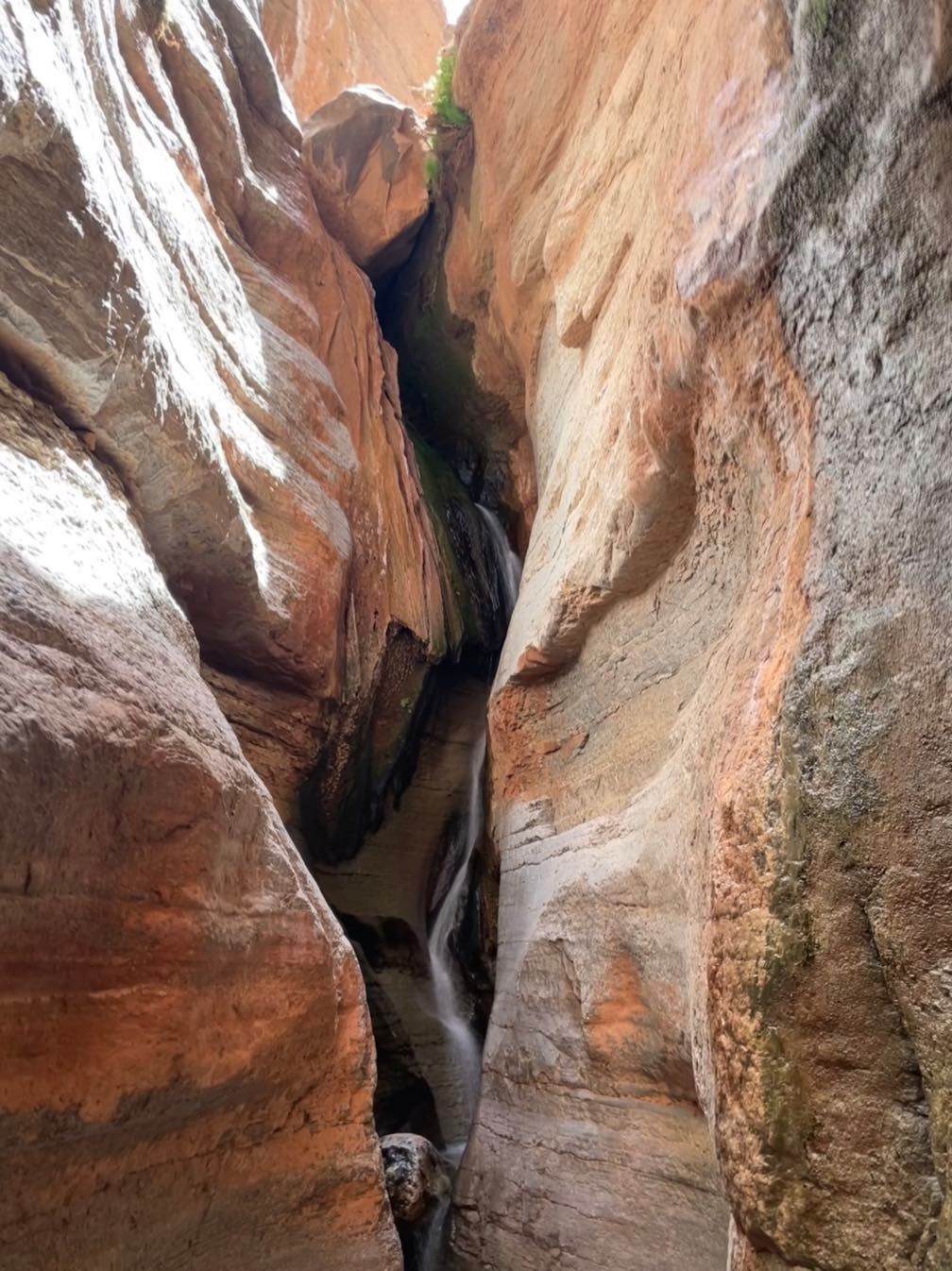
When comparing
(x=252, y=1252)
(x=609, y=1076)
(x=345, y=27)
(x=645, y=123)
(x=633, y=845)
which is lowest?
(x=252, y=1252)

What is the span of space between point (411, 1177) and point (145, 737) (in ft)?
10.8

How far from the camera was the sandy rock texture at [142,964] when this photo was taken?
7.57 feet

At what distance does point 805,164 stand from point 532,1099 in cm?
476

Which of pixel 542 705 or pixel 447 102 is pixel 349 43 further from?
pixel 542 705

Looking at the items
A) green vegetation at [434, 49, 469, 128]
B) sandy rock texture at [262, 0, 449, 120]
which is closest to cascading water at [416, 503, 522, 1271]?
green vegetation at [434, 49, 469, 128]

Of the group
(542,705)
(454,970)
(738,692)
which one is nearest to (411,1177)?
(454,970)

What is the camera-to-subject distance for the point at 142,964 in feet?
8.78

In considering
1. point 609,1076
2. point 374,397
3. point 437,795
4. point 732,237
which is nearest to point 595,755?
point 609,1076

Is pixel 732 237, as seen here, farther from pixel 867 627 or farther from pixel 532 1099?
pixel 532 1099

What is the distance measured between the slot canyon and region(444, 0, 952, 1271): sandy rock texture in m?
0.02

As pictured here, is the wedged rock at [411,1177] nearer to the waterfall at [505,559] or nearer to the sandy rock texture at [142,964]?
the sandy rock texture at [142,964]

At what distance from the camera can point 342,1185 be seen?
324 cm

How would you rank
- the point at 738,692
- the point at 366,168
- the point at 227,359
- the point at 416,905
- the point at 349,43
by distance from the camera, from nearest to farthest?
the point at 738,692, the point at 227,359, the point at 416,905, the point at 366,168, the point at 349,43

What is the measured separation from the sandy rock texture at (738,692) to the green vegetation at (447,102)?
3.68 meters
